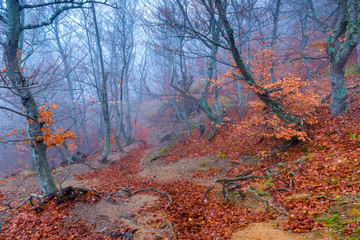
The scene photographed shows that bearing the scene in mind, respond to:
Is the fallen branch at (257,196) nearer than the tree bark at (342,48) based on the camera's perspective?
Yes

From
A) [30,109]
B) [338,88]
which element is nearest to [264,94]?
[338,88]

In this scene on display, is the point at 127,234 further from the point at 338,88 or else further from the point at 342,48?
the point at 342,48

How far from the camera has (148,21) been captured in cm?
1080

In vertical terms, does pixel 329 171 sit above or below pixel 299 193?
above

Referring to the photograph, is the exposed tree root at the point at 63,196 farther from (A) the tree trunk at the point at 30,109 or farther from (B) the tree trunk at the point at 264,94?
(B) the tree trunk at the point at 264,94

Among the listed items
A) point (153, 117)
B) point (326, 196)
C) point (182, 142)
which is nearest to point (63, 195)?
point (326, 196)

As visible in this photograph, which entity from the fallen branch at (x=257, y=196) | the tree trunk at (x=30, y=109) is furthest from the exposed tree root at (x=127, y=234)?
the fallen branch at (x=257, y=196)

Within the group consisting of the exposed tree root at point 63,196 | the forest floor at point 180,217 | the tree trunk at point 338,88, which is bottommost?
the forest floor at point 180,217

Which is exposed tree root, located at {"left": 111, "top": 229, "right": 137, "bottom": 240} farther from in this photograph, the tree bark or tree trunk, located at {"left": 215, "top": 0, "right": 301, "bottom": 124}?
the tree bark

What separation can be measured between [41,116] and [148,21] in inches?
308

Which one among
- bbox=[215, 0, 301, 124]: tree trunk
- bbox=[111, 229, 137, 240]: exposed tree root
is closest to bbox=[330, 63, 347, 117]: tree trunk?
bbox=[215, 0, 301, 124]: tree trunk

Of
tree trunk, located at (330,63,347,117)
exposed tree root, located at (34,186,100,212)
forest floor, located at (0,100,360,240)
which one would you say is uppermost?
tree trunk, located at (330,63,347,117)

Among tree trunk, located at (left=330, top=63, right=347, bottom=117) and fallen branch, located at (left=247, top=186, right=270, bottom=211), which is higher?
tree trunk, located at (left=330, top=63, right=347, bottom=117)

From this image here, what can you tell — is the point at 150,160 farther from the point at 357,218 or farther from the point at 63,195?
the point at 357,218
